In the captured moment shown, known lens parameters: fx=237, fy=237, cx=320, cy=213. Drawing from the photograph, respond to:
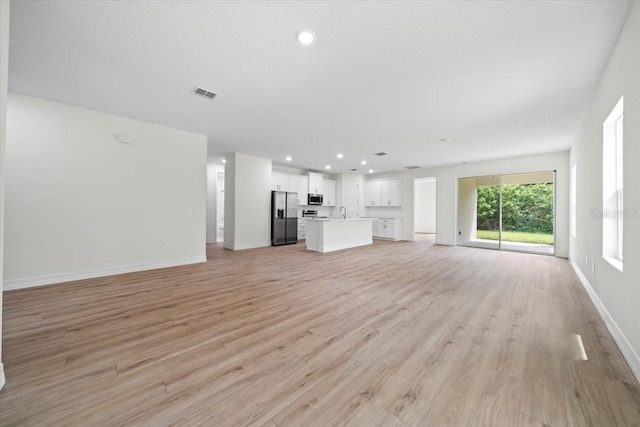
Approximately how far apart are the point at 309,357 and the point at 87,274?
4.10 meters

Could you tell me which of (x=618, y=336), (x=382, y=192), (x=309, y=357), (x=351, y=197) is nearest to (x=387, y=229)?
(x=382, y=192)

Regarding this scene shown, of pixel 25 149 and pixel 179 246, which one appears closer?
pixel 25 149

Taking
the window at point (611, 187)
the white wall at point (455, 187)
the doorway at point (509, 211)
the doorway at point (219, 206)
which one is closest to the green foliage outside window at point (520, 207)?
Answer: the doorway at point (509, 211)

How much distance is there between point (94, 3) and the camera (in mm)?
1832

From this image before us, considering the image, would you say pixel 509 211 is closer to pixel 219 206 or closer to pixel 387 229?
pixel 387 229

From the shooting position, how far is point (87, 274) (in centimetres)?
375

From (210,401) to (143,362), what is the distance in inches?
29.4

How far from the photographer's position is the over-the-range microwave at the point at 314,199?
29.1 ft

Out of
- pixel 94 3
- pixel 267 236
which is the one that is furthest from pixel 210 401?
pixel 267 236

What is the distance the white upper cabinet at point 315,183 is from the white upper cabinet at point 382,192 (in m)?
2.11

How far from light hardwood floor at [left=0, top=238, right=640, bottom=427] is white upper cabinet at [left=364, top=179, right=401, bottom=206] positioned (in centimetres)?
596

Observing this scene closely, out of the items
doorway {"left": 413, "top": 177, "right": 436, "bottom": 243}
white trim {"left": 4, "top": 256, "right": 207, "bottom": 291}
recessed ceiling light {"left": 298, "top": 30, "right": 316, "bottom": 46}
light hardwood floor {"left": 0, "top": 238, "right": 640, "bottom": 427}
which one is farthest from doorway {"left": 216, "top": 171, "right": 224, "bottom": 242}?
doorway {"left": 413, "top": 177, "right": 436, "bottom": 243}

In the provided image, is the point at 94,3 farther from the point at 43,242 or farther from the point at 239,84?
the point at 43,242

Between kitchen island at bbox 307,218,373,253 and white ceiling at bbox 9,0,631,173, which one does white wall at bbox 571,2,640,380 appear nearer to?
white ceiling at bbox 9,0,631,173
